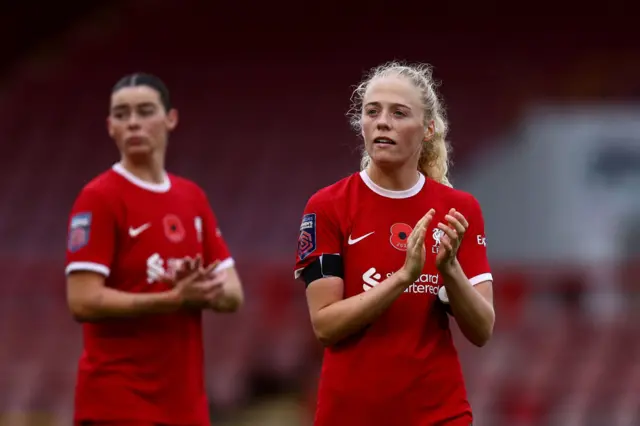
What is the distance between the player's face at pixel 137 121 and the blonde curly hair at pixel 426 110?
839mm

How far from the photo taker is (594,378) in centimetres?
885

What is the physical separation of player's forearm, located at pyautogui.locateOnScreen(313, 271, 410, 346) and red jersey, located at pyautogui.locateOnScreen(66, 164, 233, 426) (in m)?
0.88

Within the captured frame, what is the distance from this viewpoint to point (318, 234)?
12.1 feet

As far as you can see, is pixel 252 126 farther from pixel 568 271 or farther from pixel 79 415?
pixel 79 415

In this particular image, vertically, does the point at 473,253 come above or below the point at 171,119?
below

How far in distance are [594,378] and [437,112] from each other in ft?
17.6

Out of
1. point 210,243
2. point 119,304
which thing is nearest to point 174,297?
point 119,304

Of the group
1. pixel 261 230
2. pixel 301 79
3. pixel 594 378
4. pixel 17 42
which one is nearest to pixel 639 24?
pixel 301 79

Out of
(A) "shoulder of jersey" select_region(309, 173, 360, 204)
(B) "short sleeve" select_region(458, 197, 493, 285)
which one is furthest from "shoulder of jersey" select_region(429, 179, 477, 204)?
(A) "shoulder of jersey" select_region(309, 173, 360, 204)

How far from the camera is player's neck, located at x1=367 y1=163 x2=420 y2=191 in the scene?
379cm

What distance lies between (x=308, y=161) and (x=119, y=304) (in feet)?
30.6

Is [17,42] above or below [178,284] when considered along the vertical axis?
above

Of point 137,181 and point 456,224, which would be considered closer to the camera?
point 456,224

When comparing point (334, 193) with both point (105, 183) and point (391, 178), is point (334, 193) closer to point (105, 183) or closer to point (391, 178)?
point (391, 178)
